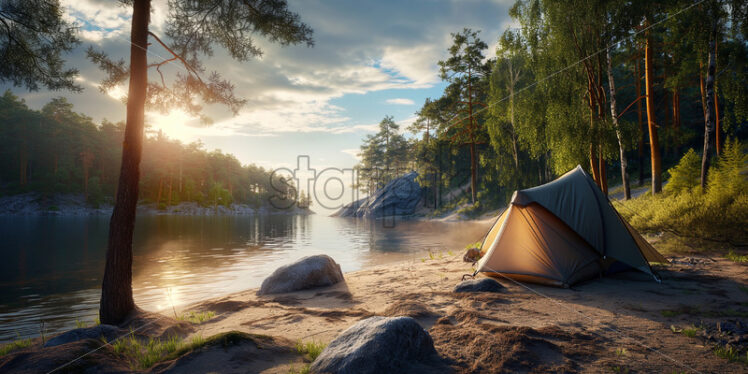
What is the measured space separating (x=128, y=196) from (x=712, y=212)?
1638 centimetres

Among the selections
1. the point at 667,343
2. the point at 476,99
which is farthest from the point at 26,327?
the point at 476,99

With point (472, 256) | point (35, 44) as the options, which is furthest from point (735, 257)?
point (35, 44)

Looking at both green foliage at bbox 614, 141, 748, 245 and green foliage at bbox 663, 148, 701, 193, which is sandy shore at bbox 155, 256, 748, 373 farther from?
green foliage at bbox 663, 148, 701, 193

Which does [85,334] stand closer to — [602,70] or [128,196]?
[128,196]

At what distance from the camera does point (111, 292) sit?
20.1 feet

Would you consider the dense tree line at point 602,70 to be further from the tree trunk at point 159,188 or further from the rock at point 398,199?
the tree trunk at point 159,188

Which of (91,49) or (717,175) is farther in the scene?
(717,175)

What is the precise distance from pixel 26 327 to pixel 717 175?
21.2 m

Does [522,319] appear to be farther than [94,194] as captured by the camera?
No

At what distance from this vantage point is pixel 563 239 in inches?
302

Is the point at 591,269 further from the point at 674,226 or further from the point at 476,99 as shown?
the point at 476,99

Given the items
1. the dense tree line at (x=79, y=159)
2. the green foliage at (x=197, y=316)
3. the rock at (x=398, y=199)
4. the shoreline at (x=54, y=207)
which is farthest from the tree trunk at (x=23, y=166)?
the green foliage at (x=197, y=316)

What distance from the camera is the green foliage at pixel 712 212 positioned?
396 inches

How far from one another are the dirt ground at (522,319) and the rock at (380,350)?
1.17 ft
